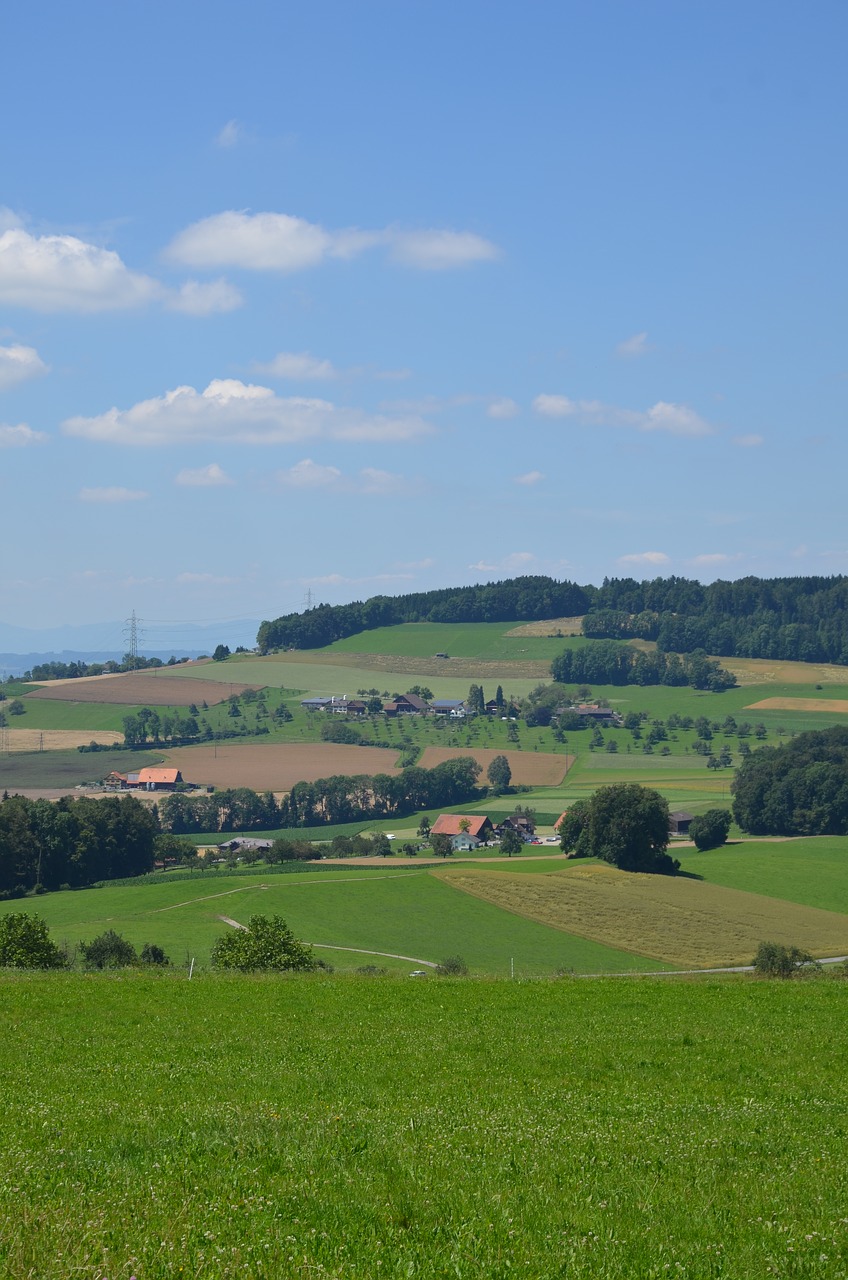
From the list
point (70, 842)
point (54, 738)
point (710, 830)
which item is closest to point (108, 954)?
point (70, 842)

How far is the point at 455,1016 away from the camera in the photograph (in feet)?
79.7

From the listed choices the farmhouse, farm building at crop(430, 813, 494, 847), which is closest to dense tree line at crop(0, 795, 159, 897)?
the farmhouse

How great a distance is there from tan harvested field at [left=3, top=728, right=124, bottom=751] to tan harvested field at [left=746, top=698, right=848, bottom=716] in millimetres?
109751

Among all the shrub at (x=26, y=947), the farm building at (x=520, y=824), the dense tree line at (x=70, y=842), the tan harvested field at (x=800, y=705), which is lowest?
the farm building at (x=520, y=824)

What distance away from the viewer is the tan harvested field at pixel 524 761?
161875 mm

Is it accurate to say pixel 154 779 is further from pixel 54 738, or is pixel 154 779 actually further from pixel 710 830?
pixel 710 830

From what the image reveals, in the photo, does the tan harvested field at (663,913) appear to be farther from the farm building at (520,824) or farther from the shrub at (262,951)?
the farm building at (520,824)

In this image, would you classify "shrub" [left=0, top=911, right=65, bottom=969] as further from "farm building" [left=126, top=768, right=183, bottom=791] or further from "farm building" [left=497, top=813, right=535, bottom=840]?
"farm building" [left=126, top=768, right=183, bottom=791]

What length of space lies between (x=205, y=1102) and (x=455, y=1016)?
1025 cm

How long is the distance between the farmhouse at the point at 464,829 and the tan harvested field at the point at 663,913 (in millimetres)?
29663

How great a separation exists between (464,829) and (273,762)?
4430 centimetres

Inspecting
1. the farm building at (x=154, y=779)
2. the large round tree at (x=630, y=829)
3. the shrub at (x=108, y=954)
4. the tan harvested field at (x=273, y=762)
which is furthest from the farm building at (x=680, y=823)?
the shrub at (x=108, y=954)

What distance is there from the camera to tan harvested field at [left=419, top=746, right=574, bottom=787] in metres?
162

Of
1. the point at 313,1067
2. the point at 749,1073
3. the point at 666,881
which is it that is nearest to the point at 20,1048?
the point at 313,1067
